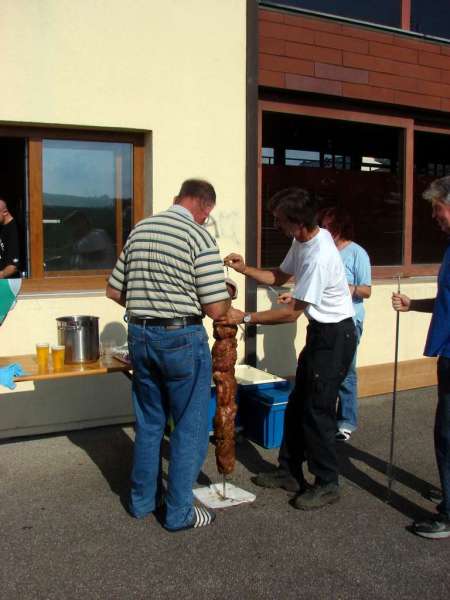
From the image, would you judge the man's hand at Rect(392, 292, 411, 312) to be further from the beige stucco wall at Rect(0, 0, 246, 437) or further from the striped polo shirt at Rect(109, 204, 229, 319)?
the beige stucco wall at Rect(0, 0, 246, 437)

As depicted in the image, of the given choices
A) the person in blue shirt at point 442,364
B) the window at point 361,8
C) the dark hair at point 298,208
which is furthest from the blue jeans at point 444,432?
the window at point 361,8

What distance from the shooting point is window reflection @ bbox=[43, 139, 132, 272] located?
219 inches

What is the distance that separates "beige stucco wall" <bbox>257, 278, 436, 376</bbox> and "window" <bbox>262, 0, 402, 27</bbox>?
2745 millimetres

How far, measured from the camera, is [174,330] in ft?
12.2

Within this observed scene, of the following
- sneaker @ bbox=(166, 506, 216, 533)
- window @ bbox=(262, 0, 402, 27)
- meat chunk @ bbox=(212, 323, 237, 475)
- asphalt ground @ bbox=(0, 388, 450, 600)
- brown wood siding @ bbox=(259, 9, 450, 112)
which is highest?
window @ bbox=(262, 0, 402, 27)

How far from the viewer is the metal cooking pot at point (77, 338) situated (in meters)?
4.60

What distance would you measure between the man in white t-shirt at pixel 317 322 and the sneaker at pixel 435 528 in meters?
0.61

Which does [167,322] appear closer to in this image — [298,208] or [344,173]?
[298,208]

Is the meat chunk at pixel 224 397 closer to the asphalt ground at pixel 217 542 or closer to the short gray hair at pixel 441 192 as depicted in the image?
the asphalt ground at pixel 217 542

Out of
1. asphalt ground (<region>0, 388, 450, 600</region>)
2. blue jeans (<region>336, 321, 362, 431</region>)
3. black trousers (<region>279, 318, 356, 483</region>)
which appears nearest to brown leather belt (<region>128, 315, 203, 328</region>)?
black trousers (<region>279, 318, 356, 483</region>)

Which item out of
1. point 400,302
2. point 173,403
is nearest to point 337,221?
point 400,302

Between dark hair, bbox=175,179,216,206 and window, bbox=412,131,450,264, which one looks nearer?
dark hair, bbox=175,179,216,206

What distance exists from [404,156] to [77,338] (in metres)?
4.45

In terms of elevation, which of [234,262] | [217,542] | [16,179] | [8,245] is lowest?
[217,542]
